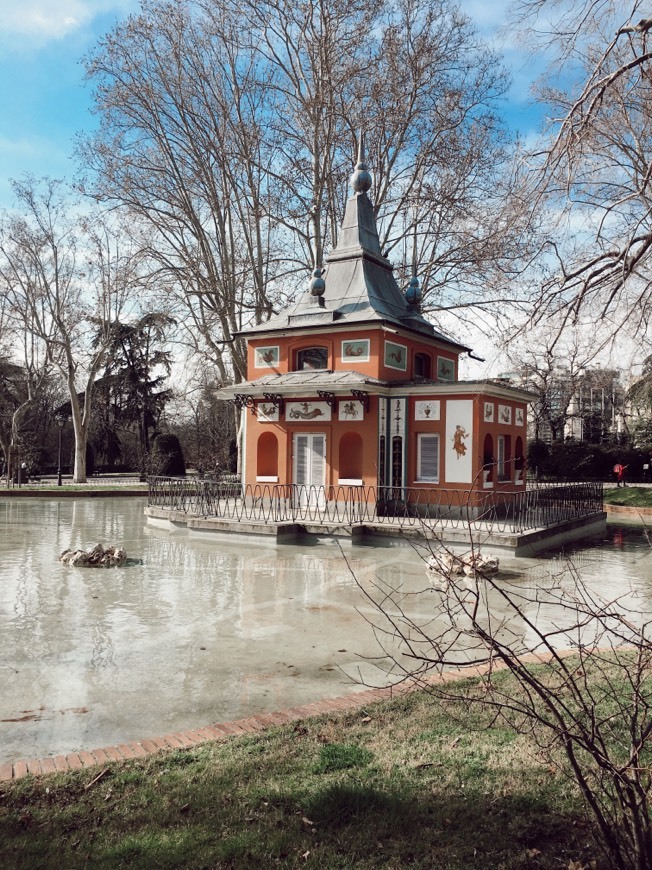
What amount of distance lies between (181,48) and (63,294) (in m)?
15.0

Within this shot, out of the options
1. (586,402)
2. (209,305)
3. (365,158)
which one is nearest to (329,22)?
(365,158)

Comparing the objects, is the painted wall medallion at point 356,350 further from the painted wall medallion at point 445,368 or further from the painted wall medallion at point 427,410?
the painted wall medallion at point 445,368

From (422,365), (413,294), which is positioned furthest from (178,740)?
(413,294)

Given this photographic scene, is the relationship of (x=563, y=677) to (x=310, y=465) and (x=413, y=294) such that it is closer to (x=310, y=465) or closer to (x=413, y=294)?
(x=310, y=465)

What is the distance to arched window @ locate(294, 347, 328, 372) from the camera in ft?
69.3

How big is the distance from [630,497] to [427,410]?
1291 cm

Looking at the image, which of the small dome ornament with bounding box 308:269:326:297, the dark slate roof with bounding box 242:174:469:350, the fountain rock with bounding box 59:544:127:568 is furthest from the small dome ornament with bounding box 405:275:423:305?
the fountain rock with bounding box 59:544:127:568

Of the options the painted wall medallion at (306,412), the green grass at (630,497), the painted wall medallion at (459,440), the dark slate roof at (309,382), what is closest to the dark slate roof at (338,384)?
the dark slate roof at (309,382)

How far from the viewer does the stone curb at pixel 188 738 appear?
4.30 m

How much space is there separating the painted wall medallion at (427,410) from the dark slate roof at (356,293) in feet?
8.33

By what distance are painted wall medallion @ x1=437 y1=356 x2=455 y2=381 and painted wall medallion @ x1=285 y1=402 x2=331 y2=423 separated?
209 inches

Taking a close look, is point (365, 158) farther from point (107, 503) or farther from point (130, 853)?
point (130, 853)

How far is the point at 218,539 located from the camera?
17062 mm

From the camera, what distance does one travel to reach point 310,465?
2050 centimetres
